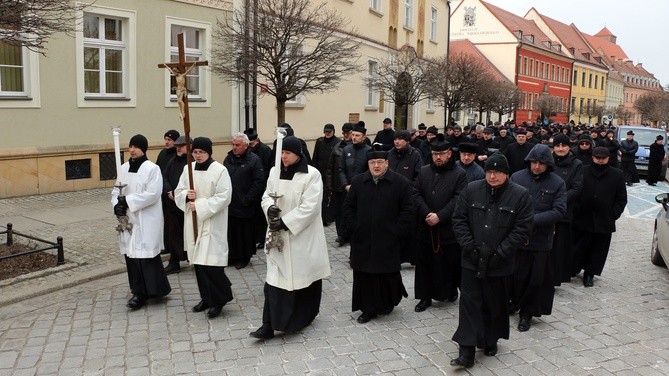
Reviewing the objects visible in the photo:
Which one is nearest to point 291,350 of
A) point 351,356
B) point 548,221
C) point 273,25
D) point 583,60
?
point 351,356

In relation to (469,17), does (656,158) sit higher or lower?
lower

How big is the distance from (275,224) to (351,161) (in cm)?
456

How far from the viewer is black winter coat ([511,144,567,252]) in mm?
6605

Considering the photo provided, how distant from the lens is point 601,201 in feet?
27.1

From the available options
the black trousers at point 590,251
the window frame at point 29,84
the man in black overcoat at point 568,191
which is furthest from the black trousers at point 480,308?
the window frame at point 29,84

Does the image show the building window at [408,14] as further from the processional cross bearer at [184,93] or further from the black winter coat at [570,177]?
the processional cross bearer at [184,93]

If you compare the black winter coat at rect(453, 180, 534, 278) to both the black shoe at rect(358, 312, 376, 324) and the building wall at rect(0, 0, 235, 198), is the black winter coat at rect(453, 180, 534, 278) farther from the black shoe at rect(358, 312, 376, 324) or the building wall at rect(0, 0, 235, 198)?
the building wall at rect(0, 0, 235, 198)

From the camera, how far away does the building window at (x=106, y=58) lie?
1423 cm

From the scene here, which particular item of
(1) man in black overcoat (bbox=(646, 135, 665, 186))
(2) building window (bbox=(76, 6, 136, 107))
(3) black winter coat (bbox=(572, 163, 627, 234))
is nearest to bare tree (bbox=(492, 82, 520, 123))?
(1) man in black overcoat (bbox=(646, 135, 665, 186))

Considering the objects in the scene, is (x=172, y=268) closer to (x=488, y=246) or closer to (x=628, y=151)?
(x=488, y=246)

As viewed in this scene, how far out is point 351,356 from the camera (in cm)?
559

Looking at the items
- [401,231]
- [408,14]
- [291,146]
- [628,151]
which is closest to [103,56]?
[291,146]

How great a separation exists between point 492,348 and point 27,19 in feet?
19.9

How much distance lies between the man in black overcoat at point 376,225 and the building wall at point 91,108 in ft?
29.5
